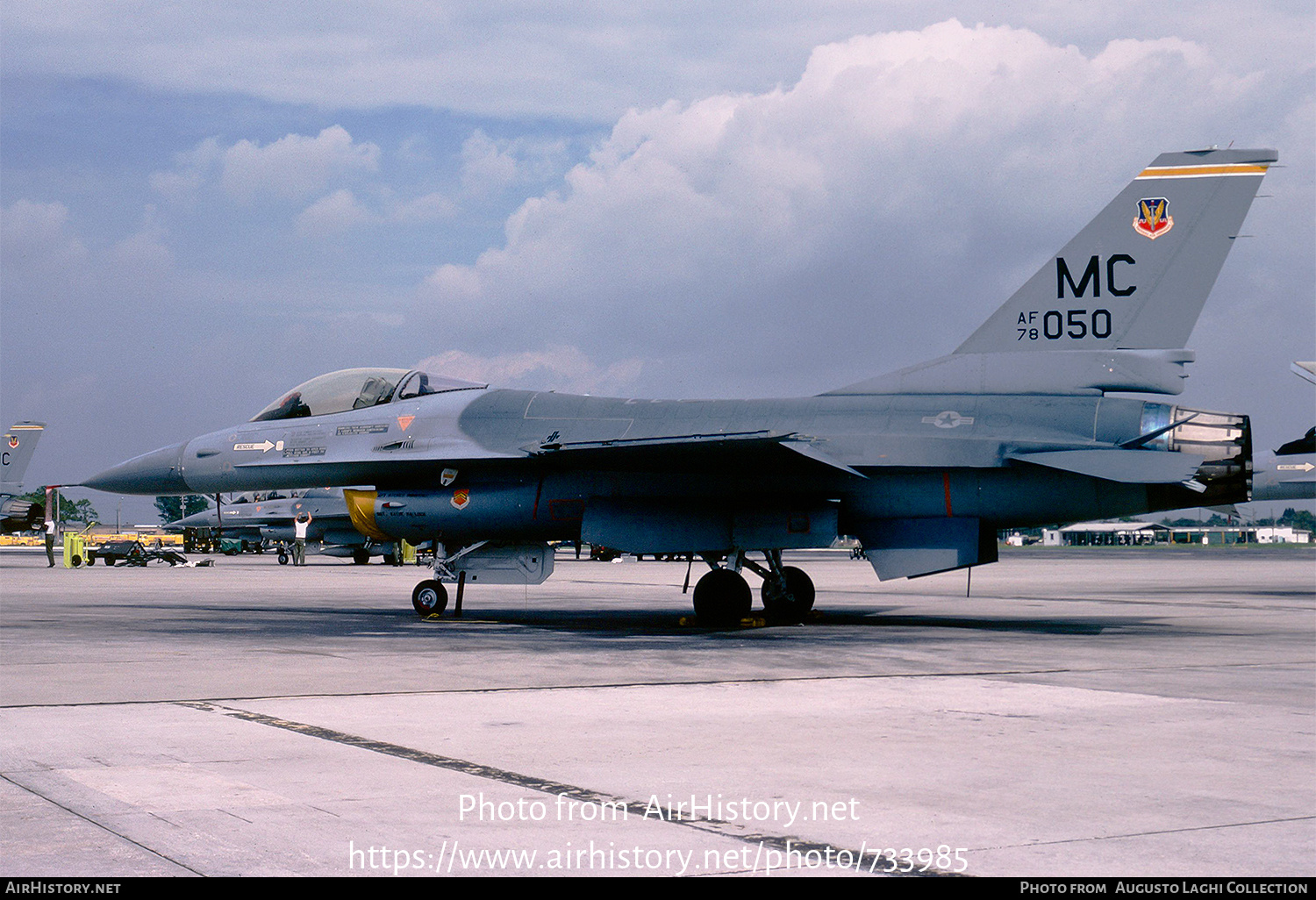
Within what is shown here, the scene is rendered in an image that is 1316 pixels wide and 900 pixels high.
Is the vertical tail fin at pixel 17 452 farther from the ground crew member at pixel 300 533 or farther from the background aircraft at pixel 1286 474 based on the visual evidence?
the background aircraft at pixel 1286 474

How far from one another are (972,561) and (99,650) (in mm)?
9275

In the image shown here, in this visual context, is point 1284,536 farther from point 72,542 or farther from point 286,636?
point 286,636

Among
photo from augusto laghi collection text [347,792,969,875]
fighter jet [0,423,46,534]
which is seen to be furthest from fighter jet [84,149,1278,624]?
fighter jet [0,423,46,534]

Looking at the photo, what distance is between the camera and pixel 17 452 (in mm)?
46969

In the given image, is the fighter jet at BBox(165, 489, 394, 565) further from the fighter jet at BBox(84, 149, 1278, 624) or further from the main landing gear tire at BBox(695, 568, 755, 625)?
the main landing gear tire at BBox(695, 568, 755, 625)

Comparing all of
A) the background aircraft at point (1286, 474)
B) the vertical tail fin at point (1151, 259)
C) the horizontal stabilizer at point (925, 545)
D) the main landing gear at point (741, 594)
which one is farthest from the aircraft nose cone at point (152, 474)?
the background aircraft at point (1286, 474)

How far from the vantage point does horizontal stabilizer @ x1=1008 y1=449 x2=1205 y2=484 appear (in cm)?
1280

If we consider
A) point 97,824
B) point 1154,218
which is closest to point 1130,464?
point 1154,218

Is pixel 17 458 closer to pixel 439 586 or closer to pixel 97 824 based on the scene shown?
pixel 439 586

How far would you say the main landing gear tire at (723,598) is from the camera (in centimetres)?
1497

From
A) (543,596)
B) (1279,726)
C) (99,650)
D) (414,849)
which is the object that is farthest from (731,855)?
(543,596)

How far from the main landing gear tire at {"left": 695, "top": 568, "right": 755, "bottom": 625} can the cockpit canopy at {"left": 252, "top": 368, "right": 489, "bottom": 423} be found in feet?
14.5

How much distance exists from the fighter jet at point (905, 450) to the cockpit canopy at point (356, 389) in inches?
30.9

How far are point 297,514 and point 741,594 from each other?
30824mm
